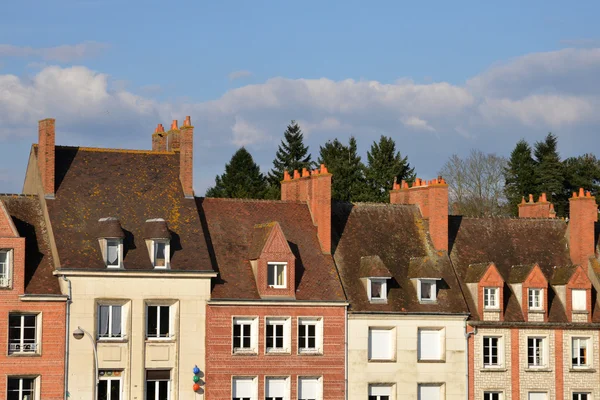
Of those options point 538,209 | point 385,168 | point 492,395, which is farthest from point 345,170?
point 492,395

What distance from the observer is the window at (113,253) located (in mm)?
60906

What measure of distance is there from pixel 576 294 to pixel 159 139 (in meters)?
23.1

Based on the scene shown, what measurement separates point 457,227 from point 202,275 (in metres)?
16.2

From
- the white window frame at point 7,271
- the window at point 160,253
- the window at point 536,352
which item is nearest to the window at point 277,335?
the window at point 160,253

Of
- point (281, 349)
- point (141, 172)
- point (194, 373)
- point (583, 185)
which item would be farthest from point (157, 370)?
point (583, 185)

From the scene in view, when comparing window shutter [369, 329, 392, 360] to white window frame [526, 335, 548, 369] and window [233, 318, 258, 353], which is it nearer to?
window [233, 318, 258, 353]

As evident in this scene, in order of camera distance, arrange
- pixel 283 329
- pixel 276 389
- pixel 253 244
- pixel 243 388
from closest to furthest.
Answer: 1. pixel 243 388
2. pixel 276 389
3. pixel 283 329
4. pixel 253 244

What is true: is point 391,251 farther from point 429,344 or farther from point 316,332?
point 316,332

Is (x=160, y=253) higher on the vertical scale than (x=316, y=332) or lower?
higher

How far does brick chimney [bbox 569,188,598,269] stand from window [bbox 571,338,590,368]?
4.39 metres

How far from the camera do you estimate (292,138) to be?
120 m

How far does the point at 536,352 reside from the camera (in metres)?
68.1

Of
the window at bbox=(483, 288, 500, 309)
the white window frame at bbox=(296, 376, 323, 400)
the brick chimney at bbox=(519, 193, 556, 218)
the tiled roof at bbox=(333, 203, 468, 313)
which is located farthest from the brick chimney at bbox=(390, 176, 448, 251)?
the white window frame at bbox=(296, 376, 323, 400)

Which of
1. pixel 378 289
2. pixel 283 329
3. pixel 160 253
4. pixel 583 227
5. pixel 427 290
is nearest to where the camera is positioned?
pixel 160 253
